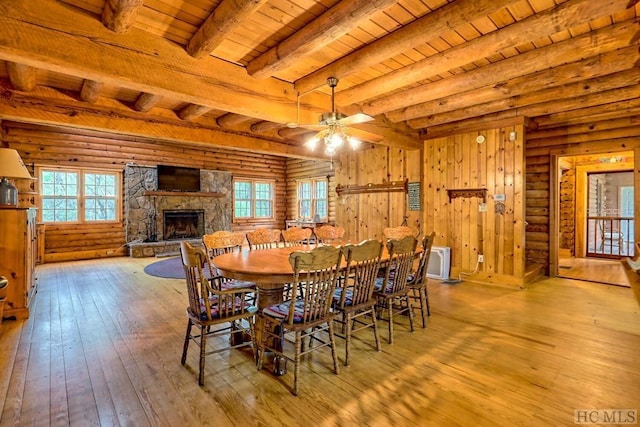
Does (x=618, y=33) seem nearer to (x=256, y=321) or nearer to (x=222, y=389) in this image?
(x=256, y=321)

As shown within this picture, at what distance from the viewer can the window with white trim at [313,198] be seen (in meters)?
9.26

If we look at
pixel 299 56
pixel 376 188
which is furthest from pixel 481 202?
pixel 299 56

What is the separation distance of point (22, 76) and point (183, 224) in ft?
18.3

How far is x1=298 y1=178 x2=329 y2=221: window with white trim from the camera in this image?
926 cm

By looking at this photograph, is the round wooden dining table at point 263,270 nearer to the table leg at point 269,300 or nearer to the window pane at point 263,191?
the table leg at point 269,300

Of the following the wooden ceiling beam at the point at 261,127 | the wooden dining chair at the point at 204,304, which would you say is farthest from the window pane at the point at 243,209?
the wooden dining chair at the point at 204,304

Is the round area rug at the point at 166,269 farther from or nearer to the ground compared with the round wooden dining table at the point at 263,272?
nearer to the ground

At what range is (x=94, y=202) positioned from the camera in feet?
24.2

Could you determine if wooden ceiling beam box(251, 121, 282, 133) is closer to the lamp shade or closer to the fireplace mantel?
the lamp shade

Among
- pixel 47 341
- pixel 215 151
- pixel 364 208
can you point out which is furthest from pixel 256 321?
pixel 215 151

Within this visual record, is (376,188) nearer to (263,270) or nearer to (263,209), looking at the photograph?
(263,270)

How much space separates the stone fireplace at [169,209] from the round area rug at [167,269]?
1047 millimetres

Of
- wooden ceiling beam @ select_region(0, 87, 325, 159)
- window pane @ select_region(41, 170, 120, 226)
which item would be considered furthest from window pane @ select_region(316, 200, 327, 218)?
window pane @ select_region(41, 170, 120, 226)

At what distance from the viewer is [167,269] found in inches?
233
